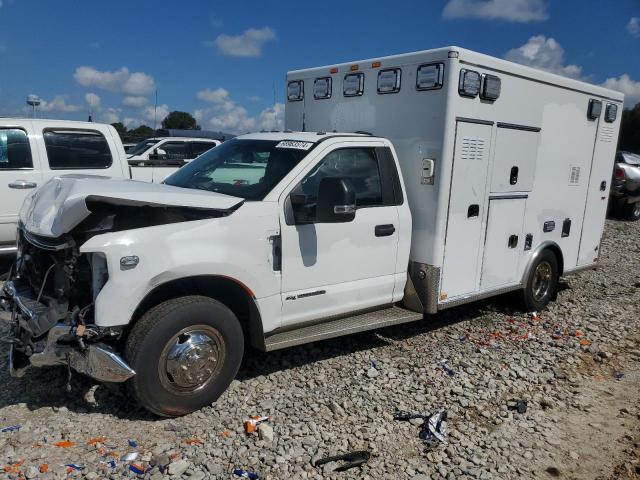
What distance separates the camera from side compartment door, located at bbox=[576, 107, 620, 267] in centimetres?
698

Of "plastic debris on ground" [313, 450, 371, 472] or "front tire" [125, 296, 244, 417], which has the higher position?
"front tire" [125, 296, 244, 417]

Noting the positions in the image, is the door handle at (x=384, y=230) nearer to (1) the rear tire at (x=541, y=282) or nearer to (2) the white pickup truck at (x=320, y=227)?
(2) the white pickup truck at (x=320, y=227)

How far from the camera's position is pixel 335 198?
158 inches

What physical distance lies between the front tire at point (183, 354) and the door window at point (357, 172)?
50.8 inches

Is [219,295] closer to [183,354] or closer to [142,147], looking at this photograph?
[183,354]

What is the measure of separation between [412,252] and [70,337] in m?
3.08

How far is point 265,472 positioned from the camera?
333 centimetres

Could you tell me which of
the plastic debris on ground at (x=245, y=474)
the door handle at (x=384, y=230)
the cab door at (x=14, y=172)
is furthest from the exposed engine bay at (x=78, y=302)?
the cab door at (x=14, y=172)

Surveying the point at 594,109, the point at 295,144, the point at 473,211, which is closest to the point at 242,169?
the point at 295,144

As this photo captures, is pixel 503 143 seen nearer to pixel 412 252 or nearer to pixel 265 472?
pixel 412 252

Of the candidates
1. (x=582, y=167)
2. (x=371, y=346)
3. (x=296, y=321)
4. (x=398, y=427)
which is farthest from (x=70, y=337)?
(x=582, y=167)

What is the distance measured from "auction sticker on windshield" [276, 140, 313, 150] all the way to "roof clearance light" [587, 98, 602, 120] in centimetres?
405

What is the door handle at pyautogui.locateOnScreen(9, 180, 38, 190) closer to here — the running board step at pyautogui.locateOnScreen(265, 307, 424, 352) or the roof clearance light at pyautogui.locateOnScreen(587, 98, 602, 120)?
the running board step at pyautogui.locateOnScreen(265, 307, 424, 352)

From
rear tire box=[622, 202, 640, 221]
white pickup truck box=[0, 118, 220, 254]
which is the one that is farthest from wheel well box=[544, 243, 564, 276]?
rear tire box=[622, 202, 640, 221]
